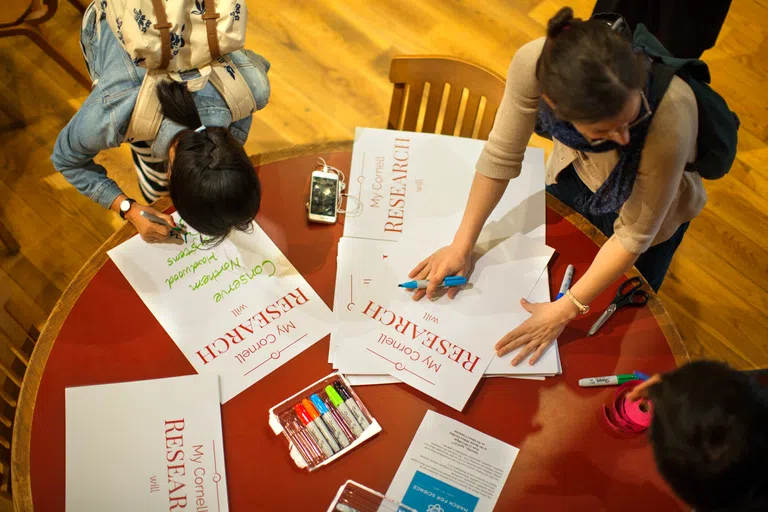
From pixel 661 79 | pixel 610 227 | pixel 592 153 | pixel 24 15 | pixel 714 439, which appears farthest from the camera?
pixel 24 15

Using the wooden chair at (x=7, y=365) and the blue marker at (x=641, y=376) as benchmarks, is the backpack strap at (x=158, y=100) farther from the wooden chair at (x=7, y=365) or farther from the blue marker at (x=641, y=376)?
the blue marker at (x=641, y=376)

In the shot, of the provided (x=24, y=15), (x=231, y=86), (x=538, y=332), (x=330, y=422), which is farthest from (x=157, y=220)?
(x=24, y=15)

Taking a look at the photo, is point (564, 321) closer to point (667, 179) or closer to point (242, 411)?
point (667, 179)

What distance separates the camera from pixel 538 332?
1394 mm

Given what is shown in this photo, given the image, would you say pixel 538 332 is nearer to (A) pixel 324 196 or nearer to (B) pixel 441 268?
(B) pixel 441 268

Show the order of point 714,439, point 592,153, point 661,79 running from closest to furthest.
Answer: point 714,439, point 661,79, point 592,153

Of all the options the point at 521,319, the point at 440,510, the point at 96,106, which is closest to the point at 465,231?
the point at 521,319

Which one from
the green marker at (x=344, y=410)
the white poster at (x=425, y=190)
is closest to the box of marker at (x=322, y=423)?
the green marker at (x=344, y=410)

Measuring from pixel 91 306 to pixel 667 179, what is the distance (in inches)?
45.8

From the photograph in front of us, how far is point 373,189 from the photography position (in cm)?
157

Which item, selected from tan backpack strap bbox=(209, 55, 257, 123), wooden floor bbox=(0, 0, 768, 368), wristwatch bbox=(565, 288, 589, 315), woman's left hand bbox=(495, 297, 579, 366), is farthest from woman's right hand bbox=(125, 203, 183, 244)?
wooden floor bbox=(0, 0, 768, 368)

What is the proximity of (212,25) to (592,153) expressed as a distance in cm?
79

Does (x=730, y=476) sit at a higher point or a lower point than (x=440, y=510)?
higher

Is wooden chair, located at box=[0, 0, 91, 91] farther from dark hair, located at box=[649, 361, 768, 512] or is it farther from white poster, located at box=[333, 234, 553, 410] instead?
dark hair, located at box=[649, 361, 768, 512]
